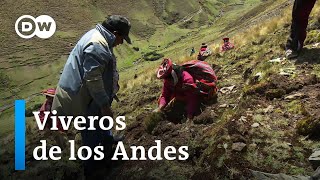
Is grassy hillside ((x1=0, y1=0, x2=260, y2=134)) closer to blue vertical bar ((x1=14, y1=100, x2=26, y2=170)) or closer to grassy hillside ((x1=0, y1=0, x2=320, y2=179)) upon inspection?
blue vertical bar ((x1=14, y1=100, x2=26, y2=170))

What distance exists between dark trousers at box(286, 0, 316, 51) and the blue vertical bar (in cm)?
602

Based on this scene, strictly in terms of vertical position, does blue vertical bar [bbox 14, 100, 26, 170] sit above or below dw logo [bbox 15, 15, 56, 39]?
above

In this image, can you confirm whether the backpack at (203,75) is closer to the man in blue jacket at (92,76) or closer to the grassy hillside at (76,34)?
the man in blue jacket at (92,76)

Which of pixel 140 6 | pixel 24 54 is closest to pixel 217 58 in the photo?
pixel 24 54

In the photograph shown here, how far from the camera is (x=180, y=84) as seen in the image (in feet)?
26.3

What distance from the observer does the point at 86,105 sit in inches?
227

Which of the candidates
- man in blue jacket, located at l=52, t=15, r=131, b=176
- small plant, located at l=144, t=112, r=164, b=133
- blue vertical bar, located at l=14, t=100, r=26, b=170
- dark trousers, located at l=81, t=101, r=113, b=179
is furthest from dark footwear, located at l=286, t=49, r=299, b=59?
blue vertical bar, located at l=14, t=100, r=26, b=170

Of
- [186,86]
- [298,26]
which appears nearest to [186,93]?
[186,86]

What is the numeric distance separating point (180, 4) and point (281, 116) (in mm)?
158380

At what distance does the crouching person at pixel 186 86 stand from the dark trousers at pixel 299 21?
208cm

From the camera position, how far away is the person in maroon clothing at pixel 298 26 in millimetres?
8352

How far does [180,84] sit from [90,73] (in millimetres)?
3087

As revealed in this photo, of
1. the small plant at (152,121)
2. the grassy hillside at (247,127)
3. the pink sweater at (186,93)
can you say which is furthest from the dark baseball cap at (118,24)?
the small plant at (152,121)

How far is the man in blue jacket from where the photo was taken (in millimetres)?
5309
